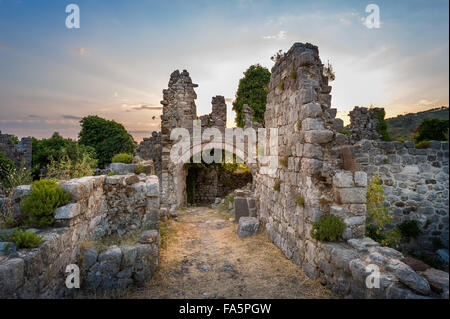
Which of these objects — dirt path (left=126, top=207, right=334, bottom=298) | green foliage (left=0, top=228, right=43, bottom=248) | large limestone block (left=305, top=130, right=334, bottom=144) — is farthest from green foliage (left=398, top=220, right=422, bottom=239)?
green foliage (left=0, top=228, right=43, bottom=248)

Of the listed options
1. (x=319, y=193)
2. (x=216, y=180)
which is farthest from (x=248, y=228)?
(x=216, y=180)

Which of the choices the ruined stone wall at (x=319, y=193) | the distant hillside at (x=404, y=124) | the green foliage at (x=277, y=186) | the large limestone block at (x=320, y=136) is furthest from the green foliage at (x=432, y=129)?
the large limestone block at (x=320, y=136)

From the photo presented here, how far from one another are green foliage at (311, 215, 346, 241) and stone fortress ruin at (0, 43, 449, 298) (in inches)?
3.2

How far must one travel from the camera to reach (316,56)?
4.77 m

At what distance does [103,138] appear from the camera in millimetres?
19938

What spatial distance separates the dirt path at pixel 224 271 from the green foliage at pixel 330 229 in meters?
0.74

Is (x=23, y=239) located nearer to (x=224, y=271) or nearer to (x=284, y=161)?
(x=224, y=271)

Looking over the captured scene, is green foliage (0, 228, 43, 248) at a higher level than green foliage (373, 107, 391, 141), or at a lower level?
lower

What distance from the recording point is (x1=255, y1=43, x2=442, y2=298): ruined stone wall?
3.07m

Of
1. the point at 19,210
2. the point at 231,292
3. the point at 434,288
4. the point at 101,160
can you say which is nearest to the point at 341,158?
the point at 434,288

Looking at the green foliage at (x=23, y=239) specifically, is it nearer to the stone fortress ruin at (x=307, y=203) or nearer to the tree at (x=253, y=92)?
the stone fortress ruin at (x=307, y=203)

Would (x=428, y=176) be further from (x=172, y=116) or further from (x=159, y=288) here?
(x=172, y=116)

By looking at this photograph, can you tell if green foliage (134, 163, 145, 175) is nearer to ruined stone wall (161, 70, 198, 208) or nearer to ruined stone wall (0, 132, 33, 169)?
ruined stone wall (161, 70, 198, 208)

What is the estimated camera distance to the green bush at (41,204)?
11.4ft
